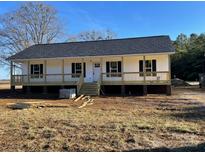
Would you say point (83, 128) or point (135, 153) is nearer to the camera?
point (135, 153)

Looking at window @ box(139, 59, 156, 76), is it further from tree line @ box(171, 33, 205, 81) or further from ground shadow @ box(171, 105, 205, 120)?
tree line @ box(171, 33, 205, 81)

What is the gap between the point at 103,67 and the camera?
28.8m

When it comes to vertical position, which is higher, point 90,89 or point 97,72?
point 97,72

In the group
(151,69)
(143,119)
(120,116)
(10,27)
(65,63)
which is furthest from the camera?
(10,27)

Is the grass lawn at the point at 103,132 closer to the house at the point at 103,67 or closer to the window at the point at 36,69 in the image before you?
the house at the point at 103,67

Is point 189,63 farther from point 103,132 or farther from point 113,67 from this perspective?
point 103,132

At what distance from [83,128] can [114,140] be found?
2186 millimetres

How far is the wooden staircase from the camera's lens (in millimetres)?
25947

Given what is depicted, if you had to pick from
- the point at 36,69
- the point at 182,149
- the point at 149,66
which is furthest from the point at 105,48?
the point at 182,149

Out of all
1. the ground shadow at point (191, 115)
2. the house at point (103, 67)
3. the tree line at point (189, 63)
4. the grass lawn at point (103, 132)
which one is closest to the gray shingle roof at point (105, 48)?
the house at point (103, 67)

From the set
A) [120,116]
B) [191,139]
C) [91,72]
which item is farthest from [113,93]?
[191,139]

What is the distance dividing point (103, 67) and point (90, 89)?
10.6 ft

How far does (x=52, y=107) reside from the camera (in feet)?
58.6

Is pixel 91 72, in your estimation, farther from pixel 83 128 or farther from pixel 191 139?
pixel 191 139
